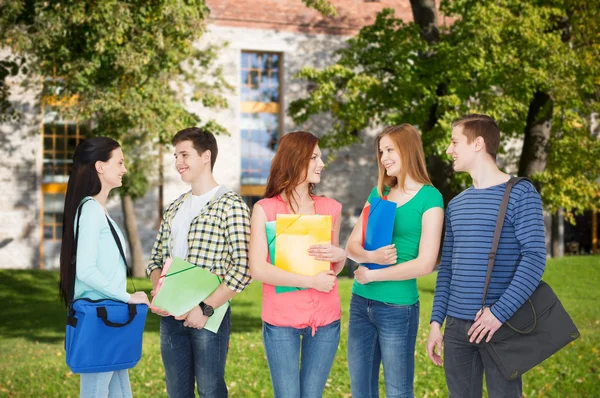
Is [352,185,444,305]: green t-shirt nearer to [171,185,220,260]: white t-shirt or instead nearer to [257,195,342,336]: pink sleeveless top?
[257,195,342,336]: pink sleeveless top

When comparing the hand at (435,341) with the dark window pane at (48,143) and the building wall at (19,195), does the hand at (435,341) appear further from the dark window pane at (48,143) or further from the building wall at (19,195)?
the building wall at (19,195)

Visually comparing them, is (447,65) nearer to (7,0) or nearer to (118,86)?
(118,86)

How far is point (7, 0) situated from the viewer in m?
11.9

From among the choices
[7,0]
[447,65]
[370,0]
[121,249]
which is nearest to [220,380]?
[121,249]

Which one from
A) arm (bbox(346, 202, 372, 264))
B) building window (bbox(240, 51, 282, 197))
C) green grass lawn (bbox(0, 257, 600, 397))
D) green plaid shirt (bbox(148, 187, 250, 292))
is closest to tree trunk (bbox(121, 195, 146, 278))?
building window (bbox(240, 51, 282, 197))

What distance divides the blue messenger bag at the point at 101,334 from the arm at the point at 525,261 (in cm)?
198

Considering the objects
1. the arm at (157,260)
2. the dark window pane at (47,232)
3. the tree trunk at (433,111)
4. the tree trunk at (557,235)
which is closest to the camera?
the arm at (157,260)

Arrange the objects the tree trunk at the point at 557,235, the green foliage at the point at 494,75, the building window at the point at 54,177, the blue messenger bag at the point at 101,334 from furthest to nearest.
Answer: the tree trunk at the point at 557,235 < the building window at the point at 54,177 < the green foliage at the point at 494,75 < the blue messenger bag at the point at 101,334

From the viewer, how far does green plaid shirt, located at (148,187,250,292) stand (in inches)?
163

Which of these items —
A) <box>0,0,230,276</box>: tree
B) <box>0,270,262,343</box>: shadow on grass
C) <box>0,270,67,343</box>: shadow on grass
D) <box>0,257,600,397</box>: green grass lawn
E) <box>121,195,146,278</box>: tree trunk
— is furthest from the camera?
<box>121,195,146,278</box>: tree trunk

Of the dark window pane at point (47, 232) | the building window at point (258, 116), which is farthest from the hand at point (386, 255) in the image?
the dark window pane at point (47, 232)

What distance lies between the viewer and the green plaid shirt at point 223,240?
414cm

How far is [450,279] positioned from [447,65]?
12.9 m

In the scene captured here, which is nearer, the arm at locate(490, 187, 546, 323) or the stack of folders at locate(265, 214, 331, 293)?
the arm at locate(490, 187, 546, 323)
